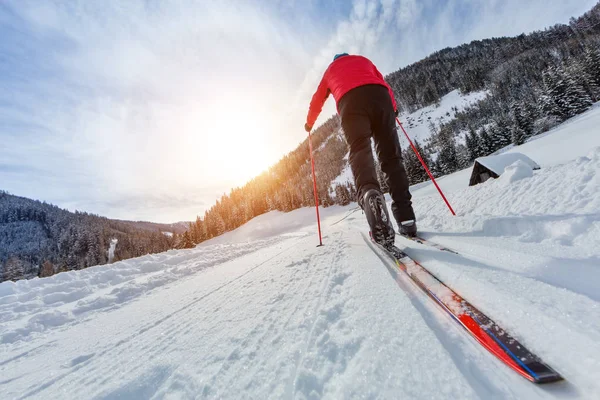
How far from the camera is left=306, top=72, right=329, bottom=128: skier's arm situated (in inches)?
113

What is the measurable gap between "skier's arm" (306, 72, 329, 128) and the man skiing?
22 centimetres

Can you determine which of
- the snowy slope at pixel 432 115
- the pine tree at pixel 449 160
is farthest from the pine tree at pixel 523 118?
the snowy slope at pixel 432 115

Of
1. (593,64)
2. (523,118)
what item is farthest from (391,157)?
(593,64)

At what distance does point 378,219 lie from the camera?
6.80 feet

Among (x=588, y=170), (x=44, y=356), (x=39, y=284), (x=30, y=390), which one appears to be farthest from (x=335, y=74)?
(x=39, y=284)

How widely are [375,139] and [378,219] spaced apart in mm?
965

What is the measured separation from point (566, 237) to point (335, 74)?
7.51ft

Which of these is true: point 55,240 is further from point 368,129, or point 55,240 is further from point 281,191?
point 368,129

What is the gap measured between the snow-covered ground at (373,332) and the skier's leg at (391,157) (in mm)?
374

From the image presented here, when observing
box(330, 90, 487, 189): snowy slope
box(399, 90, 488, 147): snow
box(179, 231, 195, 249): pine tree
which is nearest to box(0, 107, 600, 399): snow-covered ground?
box(179, 231, 195, 249): pine tree

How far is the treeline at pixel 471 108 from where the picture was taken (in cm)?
3919

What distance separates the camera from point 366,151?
2350mm

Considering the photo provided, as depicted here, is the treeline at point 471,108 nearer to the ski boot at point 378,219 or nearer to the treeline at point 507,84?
the treeline at point 507,84

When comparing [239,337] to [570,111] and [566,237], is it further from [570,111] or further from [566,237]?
[570,111]
